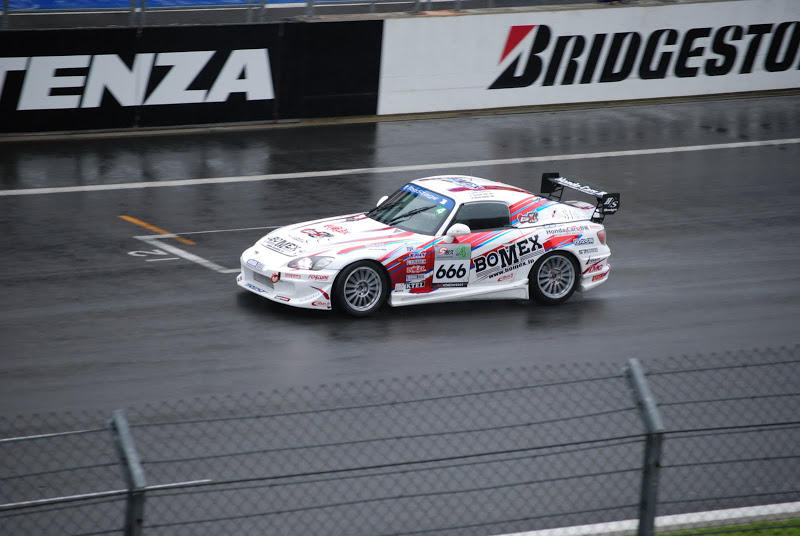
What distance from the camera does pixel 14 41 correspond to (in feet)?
66.0

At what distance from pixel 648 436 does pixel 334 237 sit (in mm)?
7027

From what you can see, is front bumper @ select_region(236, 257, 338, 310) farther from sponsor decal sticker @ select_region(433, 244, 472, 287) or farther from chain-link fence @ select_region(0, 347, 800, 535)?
chain-link fence @ select_region(0, 347, 800, 535)

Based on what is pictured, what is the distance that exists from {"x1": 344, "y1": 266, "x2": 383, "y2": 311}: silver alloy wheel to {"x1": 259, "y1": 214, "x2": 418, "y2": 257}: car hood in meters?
0.29

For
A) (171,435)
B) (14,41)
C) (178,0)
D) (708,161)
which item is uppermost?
(178,0)

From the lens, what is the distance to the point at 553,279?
524 inches

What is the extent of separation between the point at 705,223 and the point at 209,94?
403 inches

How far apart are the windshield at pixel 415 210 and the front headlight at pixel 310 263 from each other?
1211 millimetres

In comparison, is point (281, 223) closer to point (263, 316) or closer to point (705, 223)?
point (263, 316)

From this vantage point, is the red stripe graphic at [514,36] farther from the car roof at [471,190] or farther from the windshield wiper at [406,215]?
the windshield wiper at [406,215]

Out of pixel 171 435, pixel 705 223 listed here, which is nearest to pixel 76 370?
pixel 171 435

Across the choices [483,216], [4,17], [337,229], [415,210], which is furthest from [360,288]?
[4,17]

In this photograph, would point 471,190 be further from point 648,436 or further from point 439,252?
point 648,436

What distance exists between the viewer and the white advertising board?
23.7 m

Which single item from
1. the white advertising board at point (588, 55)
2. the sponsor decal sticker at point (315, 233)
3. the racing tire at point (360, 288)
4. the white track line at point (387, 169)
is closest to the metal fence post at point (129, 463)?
the racing tire at point (360, 288)
